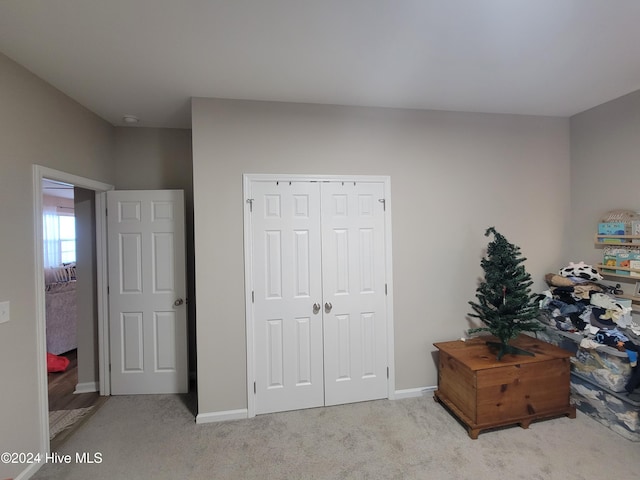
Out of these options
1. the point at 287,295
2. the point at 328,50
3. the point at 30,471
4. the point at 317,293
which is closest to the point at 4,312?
the point at 30,471

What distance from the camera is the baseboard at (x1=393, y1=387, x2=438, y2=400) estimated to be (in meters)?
2.64

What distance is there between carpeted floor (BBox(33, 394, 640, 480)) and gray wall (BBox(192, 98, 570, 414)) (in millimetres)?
326

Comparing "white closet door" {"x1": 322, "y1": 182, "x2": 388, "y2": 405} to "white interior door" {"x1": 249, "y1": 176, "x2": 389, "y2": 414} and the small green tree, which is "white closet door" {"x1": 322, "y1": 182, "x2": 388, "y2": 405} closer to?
"white interior door" {"x1": 249, "y1": 176, "x2": 389, "y2": 414}

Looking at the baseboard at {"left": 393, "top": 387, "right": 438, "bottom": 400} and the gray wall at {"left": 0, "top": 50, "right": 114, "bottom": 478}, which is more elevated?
the gray wall at {"left": 0, "top": 50, "right": 114, "bottom": 478}

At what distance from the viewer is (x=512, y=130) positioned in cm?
284

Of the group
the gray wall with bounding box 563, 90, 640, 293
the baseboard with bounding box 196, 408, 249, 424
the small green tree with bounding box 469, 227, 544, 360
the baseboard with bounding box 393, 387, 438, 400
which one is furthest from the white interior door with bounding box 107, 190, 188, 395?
the gray wall with bounding box 563, 90, 640, 293

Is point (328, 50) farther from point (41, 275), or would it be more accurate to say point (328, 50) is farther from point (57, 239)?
point (57, 239)

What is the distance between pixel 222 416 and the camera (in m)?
2.38

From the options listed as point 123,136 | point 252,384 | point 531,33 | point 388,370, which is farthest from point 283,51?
point 388,370

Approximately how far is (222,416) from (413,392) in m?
1.70

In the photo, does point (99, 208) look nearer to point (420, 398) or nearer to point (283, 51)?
point (283, 51)

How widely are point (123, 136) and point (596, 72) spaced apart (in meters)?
4.17

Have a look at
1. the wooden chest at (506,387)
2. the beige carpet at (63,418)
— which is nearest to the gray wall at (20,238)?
the beige carpet at (63,418)

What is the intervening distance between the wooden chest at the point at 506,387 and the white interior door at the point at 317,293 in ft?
2.08
